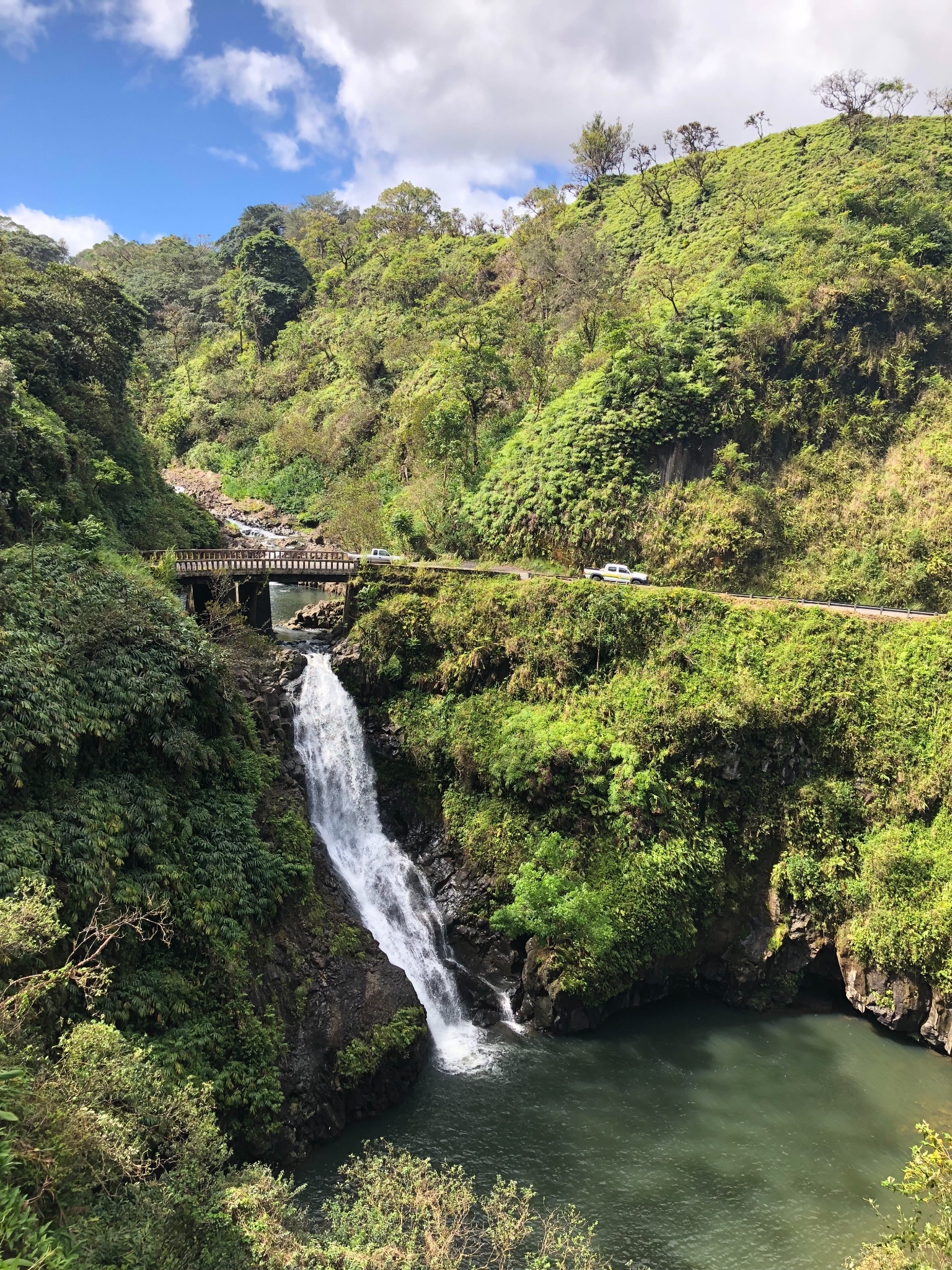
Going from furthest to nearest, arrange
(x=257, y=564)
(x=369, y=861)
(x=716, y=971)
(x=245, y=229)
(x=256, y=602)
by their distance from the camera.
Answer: (x=245, y=229) < (x=256, y=602) < (x=257, y=564) < (x=369, y=861) < (x=716, y=971)

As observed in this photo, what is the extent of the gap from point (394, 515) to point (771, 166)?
45554 millimetres

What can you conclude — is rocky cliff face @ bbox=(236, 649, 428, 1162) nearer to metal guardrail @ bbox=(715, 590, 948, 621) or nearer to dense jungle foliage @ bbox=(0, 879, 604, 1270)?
dense jungle foliage @ bbox=(0, 879, 604, 1270)

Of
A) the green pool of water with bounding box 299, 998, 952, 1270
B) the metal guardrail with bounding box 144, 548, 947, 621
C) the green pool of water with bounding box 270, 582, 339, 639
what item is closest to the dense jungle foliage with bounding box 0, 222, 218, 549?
the metal guardrail with bounding box 144, 548, 947, 621

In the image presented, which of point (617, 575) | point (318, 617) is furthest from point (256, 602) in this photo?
point (617, 575)

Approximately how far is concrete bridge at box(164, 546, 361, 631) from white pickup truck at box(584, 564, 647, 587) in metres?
11.6

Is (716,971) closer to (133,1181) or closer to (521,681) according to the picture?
(521,681)

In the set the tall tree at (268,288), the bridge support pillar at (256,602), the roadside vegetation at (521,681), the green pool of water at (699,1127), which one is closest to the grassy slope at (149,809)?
the roadside vegetation at (521,681)

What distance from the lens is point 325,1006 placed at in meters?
21.1

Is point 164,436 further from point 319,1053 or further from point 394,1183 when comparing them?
point 394,1183

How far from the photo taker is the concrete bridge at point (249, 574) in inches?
1266

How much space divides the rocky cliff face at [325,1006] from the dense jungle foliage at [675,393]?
72.5 ft

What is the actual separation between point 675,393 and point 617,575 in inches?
499

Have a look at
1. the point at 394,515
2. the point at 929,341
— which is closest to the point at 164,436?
the point at 394,515

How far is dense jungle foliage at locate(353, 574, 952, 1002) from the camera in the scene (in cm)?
2477
